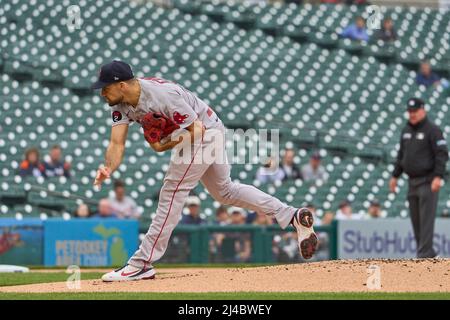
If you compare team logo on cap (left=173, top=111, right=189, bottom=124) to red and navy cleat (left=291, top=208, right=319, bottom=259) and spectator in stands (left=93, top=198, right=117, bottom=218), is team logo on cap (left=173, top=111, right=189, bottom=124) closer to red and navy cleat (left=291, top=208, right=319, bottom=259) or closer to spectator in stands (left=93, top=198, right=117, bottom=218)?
red and navy cleat (left=291, top=208, right=319, bottom=259)

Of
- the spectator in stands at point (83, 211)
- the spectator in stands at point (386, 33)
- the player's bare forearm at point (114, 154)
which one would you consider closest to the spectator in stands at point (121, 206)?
the spectator in stands at point (83, 211)

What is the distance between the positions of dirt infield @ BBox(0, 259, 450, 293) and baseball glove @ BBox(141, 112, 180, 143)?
113 centimetres

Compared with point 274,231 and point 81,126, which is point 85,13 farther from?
point 274,231

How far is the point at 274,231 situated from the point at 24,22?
8.57 m

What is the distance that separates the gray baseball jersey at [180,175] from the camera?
8.51 metres

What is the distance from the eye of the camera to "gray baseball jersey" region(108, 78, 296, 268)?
27.9 ft

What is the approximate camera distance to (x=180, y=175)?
8.72 meters

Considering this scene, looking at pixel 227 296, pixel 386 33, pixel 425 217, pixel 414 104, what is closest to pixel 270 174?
pixel 414 104

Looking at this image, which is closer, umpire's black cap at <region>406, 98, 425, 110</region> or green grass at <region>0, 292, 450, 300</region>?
green grass at <region>0, 292, 450, 300</region>

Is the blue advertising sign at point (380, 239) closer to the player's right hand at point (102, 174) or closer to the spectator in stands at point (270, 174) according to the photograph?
the spectator in stands at point (270, 174)

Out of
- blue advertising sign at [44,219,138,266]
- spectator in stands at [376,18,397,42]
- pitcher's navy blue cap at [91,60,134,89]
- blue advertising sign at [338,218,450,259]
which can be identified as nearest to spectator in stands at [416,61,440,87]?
spectator in stands at [376,18,397,42]

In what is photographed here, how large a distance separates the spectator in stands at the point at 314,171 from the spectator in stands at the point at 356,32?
555cm

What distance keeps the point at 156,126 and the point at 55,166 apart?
9127mm

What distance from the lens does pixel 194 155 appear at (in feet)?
28.7
